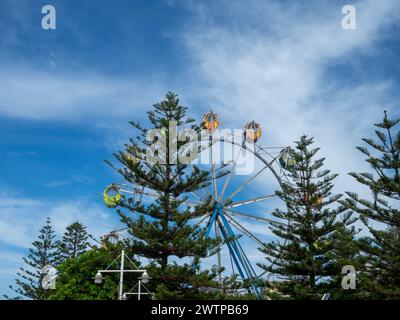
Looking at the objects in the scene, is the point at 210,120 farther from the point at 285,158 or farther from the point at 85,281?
the point at 85,281

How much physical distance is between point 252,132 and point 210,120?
8.08ft

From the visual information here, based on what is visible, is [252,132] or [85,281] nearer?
[85,281]

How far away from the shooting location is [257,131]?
2566 centimetres

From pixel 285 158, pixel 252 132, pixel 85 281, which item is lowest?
pixel 85 281

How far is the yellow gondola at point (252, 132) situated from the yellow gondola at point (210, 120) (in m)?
1.82

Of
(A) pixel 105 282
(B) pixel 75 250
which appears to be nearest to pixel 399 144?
(A) pixel 105 282

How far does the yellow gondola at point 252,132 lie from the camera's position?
2544cm

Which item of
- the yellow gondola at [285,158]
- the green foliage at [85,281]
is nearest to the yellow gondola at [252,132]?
the yellow gondola at [285,158]

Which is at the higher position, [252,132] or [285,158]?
[252,132]

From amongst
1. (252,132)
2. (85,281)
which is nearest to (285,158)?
(252,132)

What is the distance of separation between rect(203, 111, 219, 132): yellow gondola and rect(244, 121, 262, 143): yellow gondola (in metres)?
1.82

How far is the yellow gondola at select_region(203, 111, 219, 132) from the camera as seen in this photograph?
79.9 feet

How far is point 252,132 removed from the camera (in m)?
25.5

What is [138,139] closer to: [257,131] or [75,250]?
[257,131]
